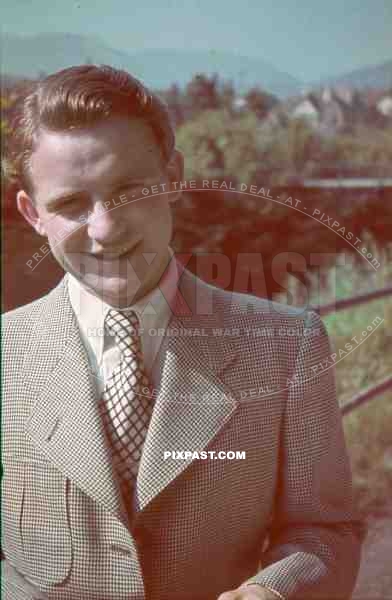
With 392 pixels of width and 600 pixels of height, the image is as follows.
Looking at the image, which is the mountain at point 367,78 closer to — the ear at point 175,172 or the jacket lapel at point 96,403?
the ear at point 175,172

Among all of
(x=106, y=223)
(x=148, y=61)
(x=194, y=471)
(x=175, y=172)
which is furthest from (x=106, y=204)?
(x=194, y=471)

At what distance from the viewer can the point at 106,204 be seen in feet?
4.11

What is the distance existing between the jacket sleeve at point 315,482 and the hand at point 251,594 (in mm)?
60

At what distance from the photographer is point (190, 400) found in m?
1.27

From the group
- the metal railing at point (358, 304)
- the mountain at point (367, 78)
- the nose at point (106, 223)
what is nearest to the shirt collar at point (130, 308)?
the nose at point (106, 223)

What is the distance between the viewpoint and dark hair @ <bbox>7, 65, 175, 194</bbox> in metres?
1.18

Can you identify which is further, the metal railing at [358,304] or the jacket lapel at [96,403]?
the metal railing at [358,304]

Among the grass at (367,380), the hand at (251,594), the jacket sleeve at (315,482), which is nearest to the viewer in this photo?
the hand at (251,594)

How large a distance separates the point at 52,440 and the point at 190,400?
285 millimetres

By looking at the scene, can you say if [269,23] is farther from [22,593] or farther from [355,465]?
[22,593]

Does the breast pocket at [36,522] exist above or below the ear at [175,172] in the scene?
below

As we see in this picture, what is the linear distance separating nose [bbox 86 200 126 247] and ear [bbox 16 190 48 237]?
0.39ft

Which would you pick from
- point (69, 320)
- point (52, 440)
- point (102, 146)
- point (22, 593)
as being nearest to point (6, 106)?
point (102, 146)

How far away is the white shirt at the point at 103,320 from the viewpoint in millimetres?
1295
